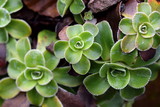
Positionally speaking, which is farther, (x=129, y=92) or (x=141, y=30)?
(x=129, y=92)

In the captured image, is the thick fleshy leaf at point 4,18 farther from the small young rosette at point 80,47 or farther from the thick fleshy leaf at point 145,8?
the thick fleshy leaf at point 145,8

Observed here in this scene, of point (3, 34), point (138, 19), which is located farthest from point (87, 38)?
point (3, 34)

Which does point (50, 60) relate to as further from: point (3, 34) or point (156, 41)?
point (156, 41)

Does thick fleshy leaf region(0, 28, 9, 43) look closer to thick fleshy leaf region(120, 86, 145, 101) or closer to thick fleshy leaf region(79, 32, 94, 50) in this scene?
thick fleshy leaf region(79, 32, 94, 50)

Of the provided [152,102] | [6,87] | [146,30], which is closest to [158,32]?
[146,30]

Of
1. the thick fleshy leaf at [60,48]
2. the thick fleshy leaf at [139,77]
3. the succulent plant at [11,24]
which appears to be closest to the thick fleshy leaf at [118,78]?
the thick fleshy leaf at [139,77]

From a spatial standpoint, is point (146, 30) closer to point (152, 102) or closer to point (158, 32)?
point (158, 32)
